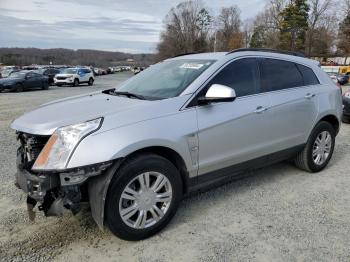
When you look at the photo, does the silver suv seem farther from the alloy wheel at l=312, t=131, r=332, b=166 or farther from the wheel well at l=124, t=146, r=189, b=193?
the alloy wheel at l=312, t=131, r=332, b=166

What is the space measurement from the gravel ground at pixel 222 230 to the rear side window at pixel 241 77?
4.21 feet

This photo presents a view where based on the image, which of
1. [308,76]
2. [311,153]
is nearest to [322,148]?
[311,153]

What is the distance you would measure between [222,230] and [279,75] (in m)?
2.13

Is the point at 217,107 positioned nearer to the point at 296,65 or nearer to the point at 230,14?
the point at 296,65

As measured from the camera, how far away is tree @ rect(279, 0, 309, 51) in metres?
58.2

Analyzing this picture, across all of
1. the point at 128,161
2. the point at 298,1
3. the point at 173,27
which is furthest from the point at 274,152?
the point at 173,27

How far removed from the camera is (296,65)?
4734 millimetres

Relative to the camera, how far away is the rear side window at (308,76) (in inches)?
188

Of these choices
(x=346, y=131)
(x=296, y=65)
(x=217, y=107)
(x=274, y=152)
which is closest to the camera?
(x=217, y=107)

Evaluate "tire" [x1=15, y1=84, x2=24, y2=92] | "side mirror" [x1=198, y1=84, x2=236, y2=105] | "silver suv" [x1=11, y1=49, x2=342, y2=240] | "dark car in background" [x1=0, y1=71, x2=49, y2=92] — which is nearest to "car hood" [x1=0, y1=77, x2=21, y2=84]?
"dark car in background" [x1=0, y1=71, x2=49, y2=92]

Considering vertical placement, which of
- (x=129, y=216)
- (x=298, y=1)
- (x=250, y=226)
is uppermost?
(x=298, y=1)

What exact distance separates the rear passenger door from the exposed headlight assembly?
2253 mm

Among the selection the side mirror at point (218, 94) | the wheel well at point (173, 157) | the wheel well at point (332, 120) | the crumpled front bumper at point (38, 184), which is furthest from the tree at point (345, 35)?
the crumpled front bumper at point (38, 184)

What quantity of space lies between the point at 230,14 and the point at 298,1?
27829mm
